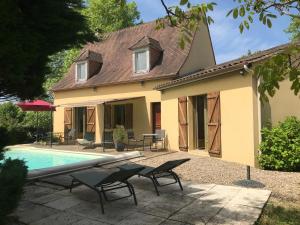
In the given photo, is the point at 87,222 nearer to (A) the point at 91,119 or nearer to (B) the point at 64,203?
(B) the point at 64,203

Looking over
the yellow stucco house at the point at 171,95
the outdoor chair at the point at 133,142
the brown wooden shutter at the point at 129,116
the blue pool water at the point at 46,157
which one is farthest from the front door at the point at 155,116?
the blue pool water at the point at 46,157

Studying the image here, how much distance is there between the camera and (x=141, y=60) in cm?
2072

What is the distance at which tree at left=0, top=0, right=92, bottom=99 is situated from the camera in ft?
16.1

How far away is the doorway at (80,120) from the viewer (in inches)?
923

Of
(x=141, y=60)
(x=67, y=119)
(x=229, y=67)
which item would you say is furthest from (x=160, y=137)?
(x=67, y=119)

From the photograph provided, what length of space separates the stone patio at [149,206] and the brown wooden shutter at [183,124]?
728 centimetres

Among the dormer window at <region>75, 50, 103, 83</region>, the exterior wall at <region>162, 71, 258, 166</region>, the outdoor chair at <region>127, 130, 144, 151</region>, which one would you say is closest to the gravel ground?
the exterior wall at <region>162, 71, 258, 166</region>

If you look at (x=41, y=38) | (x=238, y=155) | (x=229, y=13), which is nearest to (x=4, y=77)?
(x=41, y=38)

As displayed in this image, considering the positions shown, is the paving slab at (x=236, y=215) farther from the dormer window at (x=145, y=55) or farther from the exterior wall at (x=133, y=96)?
the dormer window at (x=145, y=55)

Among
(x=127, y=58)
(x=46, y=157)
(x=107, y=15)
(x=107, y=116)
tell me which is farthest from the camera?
(x=107, y=15)

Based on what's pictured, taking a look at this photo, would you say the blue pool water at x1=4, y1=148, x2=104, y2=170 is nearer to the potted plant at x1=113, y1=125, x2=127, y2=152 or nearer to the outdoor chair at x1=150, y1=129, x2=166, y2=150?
the potted plant at x1=113, y1=125, x2=127, y2=152

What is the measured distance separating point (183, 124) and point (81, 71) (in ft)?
38.5

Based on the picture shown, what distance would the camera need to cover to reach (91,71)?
77.7 feet

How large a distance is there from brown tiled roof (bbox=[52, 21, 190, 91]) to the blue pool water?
6.36 m
